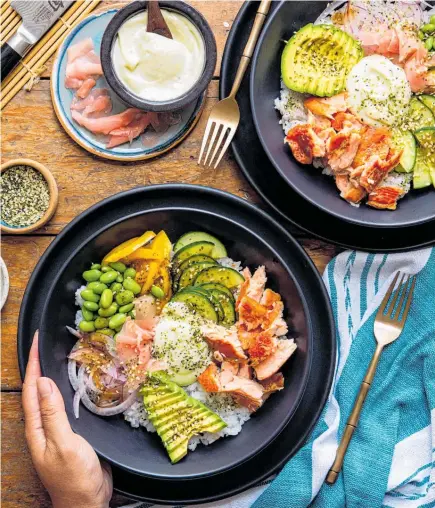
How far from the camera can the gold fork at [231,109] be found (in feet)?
11.4

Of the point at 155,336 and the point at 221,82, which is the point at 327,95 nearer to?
the point at 221,82

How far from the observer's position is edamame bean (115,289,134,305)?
3.38m

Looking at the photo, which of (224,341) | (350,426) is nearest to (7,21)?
(224,341)

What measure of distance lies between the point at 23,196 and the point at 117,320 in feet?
2.52

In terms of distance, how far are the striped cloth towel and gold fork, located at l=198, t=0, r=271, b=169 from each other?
808 millimetres

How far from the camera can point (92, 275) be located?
3.39 meters

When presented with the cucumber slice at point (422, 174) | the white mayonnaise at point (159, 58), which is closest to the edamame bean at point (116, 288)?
the white mayonnaise at point (159, 58)

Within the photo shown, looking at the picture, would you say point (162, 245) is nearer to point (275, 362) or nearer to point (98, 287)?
point (98, 287)

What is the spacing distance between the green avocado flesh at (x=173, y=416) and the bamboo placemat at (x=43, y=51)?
1.55m

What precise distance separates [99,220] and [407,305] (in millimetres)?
1526

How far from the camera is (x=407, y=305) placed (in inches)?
142

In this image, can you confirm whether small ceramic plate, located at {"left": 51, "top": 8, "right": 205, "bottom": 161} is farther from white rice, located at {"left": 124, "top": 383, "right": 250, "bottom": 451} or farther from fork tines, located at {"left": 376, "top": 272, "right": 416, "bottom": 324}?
fork tines, located at {"left": 376, "top": 272, "right": 416, "bottom": 324}

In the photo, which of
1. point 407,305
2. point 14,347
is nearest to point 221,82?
point 407,305

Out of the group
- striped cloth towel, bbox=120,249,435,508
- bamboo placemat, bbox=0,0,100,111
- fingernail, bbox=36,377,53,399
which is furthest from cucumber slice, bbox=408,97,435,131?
fingernail, bbox=36,377,53,399
